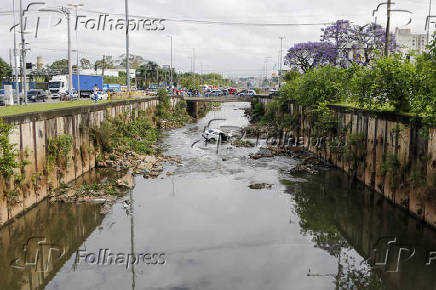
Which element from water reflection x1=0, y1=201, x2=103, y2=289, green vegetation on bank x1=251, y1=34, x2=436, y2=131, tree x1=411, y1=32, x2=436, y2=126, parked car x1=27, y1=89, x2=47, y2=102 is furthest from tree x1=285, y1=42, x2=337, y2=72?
water reflection x1=0, y1=201, x2=103, y2=289

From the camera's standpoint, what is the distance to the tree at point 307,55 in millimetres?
53562

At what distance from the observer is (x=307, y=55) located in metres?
58.5

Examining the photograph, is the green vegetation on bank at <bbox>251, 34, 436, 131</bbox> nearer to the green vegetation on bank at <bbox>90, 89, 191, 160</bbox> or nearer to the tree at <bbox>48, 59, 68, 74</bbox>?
the green vegetation on bank at <bbox>90, 89, 191, 160</bbox>

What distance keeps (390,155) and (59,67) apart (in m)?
109

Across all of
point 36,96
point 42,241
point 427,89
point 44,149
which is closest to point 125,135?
point 44,149

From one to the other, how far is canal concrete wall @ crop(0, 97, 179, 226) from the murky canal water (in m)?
0.86

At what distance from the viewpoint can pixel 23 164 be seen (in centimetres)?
1480

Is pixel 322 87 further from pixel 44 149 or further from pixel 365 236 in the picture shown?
pixel 44 149

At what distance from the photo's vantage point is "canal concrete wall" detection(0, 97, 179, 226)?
50.6ft

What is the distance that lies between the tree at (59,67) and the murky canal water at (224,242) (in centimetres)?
8990

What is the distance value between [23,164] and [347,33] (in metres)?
43.7


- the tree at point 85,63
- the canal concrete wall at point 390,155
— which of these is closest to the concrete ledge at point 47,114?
the canal concrete wall at point 390,155

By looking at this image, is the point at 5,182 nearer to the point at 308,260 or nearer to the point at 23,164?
the point at 23,164

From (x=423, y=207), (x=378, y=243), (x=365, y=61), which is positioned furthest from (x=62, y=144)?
(x=365, y=61)
